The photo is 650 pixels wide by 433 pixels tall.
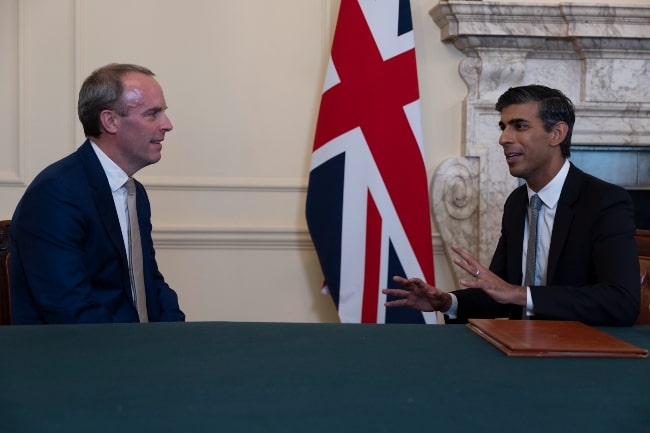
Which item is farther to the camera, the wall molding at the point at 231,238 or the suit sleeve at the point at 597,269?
the wall molding at the point at 231,238

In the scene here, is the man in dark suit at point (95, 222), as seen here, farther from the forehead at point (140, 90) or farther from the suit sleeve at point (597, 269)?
the suit sleeve at point (597, 269)

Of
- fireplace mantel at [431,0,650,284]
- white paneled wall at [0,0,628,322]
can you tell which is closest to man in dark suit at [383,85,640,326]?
fireplace mantel at [431,0,650,284]

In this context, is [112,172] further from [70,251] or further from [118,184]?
[70,251]

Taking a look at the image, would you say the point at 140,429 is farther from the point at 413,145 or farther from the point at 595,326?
the point at 413,145

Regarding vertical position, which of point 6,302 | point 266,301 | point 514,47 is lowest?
point 266,301

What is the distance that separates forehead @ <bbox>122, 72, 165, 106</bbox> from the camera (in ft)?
8.75

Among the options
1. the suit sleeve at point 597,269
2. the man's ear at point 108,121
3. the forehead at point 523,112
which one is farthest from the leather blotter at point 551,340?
the man's ear at point 108,121

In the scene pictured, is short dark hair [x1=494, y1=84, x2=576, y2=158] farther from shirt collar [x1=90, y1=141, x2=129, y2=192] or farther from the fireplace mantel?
shirt collar [x1=90, y1=141, x2=129, y2=192]

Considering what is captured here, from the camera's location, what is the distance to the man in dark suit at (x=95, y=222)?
2260 millimetres

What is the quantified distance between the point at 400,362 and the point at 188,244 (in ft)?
8.35

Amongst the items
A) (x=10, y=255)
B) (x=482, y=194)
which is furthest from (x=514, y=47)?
(x=10, y=255)

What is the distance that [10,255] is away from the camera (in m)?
2.42

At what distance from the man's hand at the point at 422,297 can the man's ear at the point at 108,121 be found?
3.36 ft

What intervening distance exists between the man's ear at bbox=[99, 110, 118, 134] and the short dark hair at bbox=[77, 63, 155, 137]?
0.04 feet
